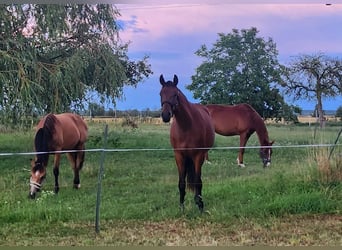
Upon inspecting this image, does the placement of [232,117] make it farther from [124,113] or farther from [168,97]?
[124,113]

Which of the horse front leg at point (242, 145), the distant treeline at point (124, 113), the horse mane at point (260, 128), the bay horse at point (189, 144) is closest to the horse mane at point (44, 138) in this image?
the distant treeline at point (124, 113)

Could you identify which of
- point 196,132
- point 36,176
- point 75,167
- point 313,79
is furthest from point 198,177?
point 36,176

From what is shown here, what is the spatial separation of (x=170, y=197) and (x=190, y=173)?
33 cm

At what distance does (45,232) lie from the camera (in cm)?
433

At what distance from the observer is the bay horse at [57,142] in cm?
518

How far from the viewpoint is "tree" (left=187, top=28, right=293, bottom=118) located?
16.5 feet

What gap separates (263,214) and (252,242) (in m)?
0.76

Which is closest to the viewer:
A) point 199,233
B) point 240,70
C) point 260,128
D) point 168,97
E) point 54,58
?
point 199,233

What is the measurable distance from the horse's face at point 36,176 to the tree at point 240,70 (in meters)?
1.78

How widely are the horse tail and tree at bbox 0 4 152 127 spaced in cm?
115

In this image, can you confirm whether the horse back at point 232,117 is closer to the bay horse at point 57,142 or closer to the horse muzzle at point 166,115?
the horse muzzle at point 166,115

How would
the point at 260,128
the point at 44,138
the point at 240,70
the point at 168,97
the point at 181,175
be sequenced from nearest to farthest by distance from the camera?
1. the point at 168,97
2. the point at 240,70
3. the point at 181,175
4. the point at 44,138
5. the point at 260,128

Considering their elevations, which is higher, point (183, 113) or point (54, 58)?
point (54, 58)

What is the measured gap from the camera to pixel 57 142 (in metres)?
5.59
